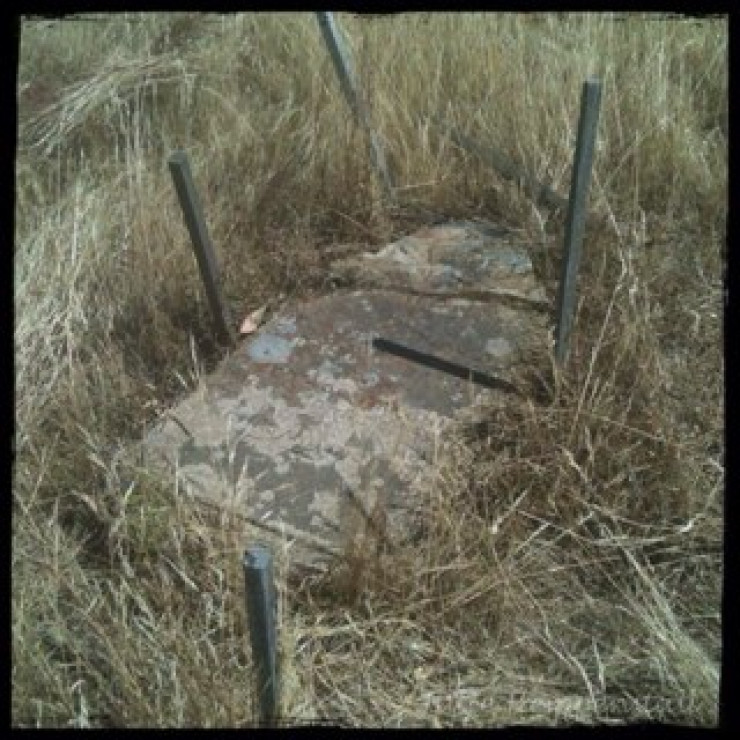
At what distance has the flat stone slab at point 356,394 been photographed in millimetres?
2295

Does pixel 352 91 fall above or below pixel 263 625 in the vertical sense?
above

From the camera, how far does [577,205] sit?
2.28 meters

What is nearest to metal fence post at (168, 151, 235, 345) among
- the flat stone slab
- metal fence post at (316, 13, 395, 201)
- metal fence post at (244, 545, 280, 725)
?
the flat stone slab

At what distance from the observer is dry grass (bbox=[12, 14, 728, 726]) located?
198 cm

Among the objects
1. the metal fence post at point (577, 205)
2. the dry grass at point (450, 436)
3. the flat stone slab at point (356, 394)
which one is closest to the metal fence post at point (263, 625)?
the dry grass at point (450, 436)

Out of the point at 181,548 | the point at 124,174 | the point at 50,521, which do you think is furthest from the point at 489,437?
the point at 124,174

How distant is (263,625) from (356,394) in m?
1.08

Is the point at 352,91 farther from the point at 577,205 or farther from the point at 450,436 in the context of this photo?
the point at 450,436

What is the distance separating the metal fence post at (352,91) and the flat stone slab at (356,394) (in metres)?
0.30

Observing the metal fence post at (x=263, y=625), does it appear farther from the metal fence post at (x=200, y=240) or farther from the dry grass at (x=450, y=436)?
the metal fence post at (x=200, y=240)

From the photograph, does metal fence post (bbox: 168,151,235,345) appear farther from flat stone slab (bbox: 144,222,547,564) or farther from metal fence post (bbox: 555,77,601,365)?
metal fence post (bbox: 555,77,601,365)

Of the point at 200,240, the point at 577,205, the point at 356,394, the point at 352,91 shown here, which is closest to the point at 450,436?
the point at 356,394

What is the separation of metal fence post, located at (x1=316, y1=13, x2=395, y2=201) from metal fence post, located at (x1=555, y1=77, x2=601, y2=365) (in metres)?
1.02

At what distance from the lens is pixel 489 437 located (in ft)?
7.92
